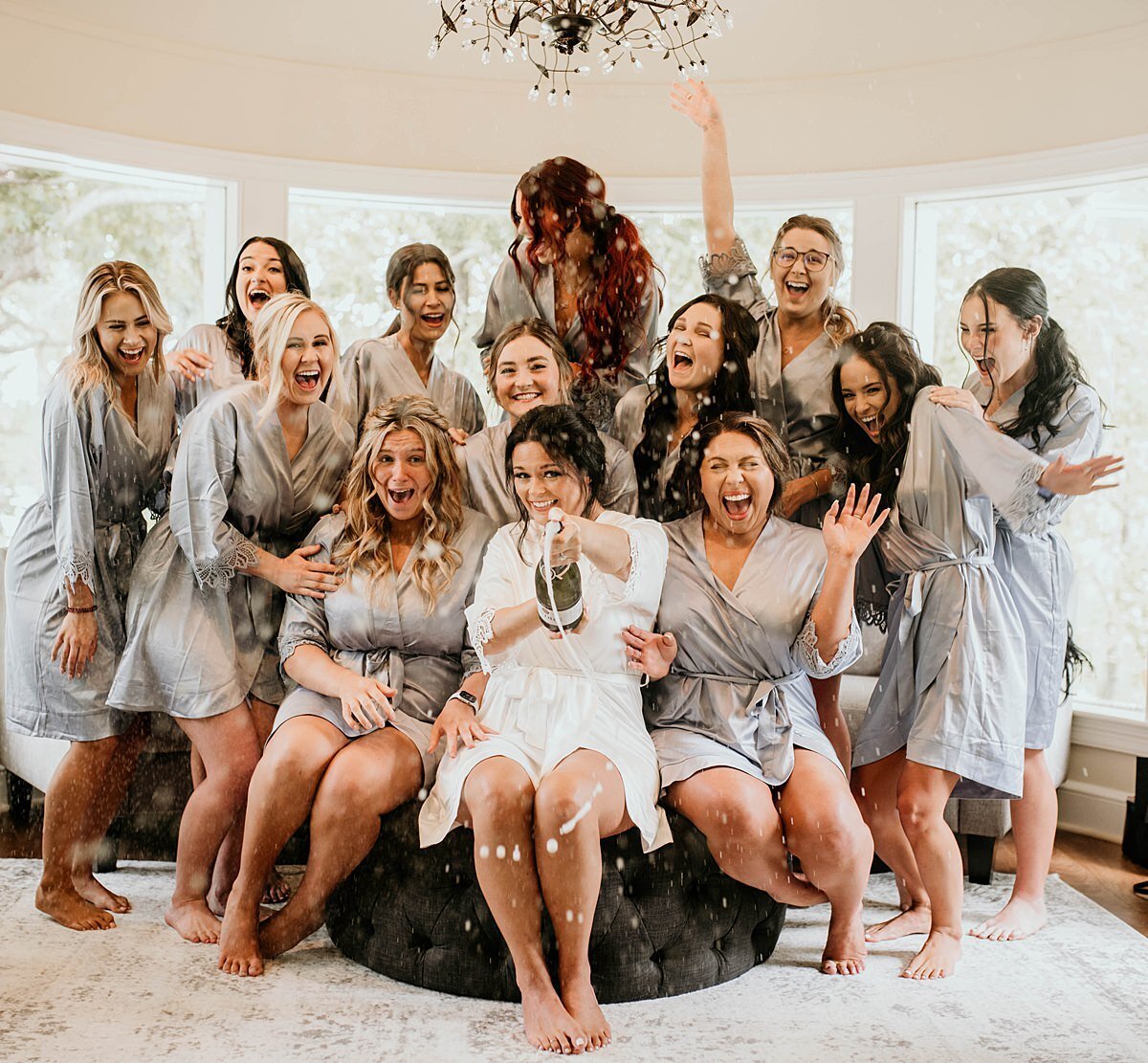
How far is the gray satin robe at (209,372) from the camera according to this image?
297 centimetres

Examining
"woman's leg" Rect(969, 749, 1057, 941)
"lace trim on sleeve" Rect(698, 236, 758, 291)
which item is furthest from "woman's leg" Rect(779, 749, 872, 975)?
"lace trim on sleeve" Rect(698, 236, 758, 291)

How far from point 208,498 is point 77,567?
0.34 meters

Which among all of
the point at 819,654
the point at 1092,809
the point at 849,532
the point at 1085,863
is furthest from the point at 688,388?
the point at 1092,809

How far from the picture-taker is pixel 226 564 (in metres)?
2.68

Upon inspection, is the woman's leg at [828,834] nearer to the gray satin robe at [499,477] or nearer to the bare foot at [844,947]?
the bare foot at [844,947]

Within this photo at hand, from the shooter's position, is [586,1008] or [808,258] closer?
[586,1008]

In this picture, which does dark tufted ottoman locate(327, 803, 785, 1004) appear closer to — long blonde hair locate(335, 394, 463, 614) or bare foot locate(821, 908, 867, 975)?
bare foot locate(821, 908, 867, 975)

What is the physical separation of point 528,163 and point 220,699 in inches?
91.9

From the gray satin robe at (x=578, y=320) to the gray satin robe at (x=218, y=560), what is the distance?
693 mm

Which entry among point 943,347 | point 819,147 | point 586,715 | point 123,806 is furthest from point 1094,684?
point 123,806

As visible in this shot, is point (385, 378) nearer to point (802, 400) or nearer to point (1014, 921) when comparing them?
point (802, 400)

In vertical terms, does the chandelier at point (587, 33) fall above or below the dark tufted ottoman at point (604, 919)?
above

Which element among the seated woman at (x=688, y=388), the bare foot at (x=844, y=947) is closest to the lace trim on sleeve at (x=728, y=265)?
the seated woman at (x=688, y=388)

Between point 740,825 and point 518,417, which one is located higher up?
point 518,417
